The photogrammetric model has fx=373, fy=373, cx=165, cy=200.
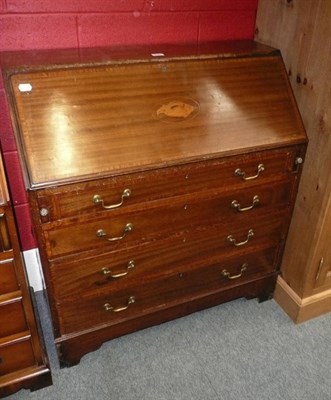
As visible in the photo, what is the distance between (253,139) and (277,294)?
94cm

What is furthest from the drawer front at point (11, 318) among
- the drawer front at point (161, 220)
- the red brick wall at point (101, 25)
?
the red brick wall at point (101, 25)

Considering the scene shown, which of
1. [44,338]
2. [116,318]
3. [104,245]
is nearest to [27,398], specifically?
[44,338]

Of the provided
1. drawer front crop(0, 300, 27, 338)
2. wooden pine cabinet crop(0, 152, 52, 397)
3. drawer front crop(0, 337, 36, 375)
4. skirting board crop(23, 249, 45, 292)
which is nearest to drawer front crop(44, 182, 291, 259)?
wooden pine cabinet crop(0, 152, 52, 397)

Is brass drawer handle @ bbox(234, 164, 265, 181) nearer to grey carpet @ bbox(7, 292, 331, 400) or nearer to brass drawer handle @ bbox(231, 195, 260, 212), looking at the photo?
brass drawer handle @ bbox(231, 195, 260, 212)

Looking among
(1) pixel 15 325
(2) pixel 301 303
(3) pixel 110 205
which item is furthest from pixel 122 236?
(2) pixel 301 303

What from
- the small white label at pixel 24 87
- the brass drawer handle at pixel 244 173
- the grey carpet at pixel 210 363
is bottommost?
the grey carpet at pixel 210 363

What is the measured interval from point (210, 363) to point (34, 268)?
1015 mm

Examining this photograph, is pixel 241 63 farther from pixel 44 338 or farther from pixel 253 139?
pixel 44 338

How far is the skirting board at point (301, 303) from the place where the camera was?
1834mm

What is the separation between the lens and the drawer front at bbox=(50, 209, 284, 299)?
1.39 meters

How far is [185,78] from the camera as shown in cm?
143

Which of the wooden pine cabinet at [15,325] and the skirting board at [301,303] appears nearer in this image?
the wooden pine cabinet at [15,325]

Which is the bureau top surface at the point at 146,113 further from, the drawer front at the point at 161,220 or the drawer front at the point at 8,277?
the drawer front at the point at 8,277

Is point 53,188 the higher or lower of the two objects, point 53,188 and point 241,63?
the lower
